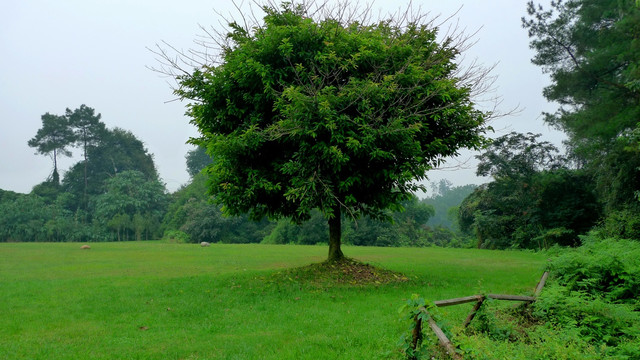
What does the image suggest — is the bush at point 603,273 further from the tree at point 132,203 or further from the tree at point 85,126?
the tree at point 85,126

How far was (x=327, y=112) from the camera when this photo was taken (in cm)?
967

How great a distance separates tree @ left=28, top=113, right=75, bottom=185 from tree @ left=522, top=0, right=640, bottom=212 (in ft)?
185

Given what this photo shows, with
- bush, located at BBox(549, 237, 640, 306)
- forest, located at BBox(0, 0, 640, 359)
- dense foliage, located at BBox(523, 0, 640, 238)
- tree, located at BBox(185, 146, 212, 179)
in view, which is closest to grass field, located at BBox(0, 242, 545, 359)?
forest, located at BBox(0, 0, 640, 359)

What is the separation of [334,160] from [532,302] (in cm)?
475

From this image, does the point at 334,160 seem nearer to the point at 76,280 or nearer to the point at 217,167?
the point at 217,167

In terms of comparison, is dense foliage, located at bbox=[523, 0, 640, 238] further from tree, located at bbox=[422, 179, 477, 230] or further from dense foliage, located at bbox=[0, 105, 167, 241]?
tree, located at bbox=[422, 179, 477, 230]

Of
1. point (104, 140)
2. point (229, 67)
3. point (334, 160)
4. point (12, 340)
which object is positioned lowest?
point (12, 340)

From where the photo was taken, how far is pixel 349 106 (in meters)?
10.3

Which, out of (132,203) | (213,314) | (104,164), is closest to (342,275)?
(213,314)

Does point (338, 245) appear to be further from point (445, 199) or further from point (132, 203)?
point (445, 199)

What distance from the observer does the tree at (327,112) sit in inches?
399

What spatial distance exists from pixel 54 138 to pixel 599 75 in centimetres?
6107

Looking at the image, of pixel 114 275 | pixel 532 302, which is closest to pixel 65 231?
pixel 114 275

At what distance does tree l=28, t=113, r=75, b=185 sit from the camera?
58469 millimetres
